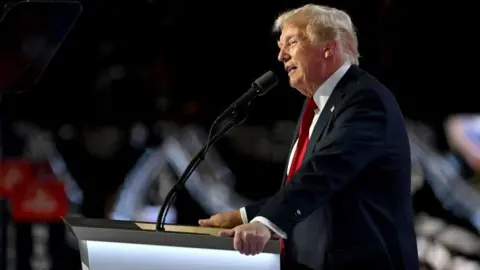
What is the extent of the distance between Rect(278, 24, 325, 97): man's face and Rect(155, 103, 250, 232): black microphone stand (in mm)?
214

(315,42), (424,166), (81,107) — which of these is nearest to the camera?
(315,42)

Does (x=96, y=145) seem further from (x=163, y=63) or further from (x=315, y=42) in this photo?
(x=315, y=42)

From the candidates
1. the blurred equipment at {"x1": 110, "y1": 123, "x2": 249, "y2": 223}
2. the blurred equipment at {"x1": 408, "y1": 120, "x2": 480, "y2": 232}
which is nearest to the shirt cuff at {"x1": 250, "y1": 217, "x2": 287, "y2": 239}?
the blurred equipment at {"x1": 408, "y1": 120, "x2": 480, "y2": 232}

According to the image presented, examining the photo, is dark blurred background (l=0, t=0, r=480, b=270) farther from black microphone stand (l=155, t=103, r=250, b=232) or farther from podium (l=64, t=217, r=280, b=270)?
podium (l=64, t=217, r=280, b=270)

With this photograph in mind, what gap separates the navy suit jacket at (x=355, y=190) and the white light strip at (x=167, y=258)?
101 millimetres

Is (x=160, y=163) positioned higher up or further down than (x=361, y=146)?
further down

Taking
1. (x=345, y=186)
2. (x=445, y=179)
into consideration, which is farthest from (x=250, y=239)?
(x=445, y=179)

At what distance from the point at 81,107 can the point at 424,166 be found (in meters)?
1.59

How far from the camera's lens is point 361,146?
1479 mm

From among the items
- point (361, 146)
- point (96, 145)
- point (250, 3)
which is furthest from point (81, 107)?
point (361, 146)

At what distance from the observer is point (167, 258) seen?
1.42 meters

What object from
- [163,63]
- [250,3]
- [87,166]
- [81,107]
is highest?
[250,3]

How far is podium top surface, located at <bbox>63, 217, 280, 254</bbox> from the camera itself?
1378mm

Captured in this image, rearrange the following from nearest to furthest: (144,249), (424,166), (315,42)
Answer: (144,249)
(315,42)
(424,166)
